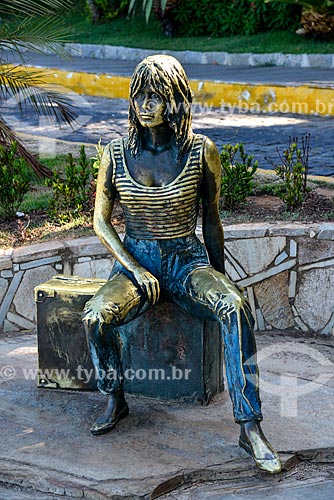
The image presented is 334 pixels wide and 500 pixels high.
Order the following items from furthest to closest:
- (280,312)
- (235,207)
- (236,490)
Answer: (235,207), (280,312), (236,490)

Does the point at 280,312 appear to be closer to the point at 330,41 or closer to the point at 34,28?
the point at 34,28

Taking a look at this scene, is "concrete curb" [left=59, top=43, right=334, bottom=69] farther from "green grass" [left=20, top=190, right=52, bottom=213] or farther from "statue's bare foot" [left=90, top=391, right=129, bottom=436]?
"statue's bare foot" [left=90, top=391, right=129, bottom=436]

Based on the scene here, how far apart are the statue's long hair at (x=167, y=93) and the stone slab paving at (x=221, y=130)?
3.83m

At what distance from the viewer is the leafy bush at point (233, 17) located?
53.6ft

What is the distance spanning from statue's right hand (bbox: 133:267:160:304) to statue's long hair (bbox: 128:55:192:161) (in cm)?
56

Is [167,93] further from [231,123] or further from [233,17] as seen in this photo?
[233,17]

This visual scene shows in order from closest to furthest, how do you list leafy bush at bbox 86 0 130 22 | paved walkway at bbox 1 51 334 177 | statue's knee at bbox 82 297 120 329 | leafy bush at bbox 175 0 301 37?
statue's knee at bbox 82 297 120 329, paved walkway at bbox 1 51 334 177, leafy bush at bbox 175 0 301 37, leafy bush at bbox 86 0 130 22

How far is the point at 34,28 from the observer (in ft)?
25.2

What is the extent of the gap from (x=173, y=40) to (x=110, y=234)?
12.8 metres

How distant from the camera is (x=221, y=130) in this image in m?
10.5

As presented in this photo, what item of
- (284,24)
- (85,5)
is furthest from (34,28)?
(85,5)

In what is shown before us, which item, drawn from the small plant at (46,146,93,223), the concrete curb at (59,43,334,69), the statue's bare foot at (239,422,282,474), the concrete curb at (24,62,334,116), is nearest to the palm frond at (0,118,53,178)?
the small plant at (46,146,93,223)

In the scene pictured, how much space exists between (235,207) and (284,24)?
10110 mm

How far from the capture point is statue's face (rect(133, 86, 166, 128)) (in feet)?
15.0
